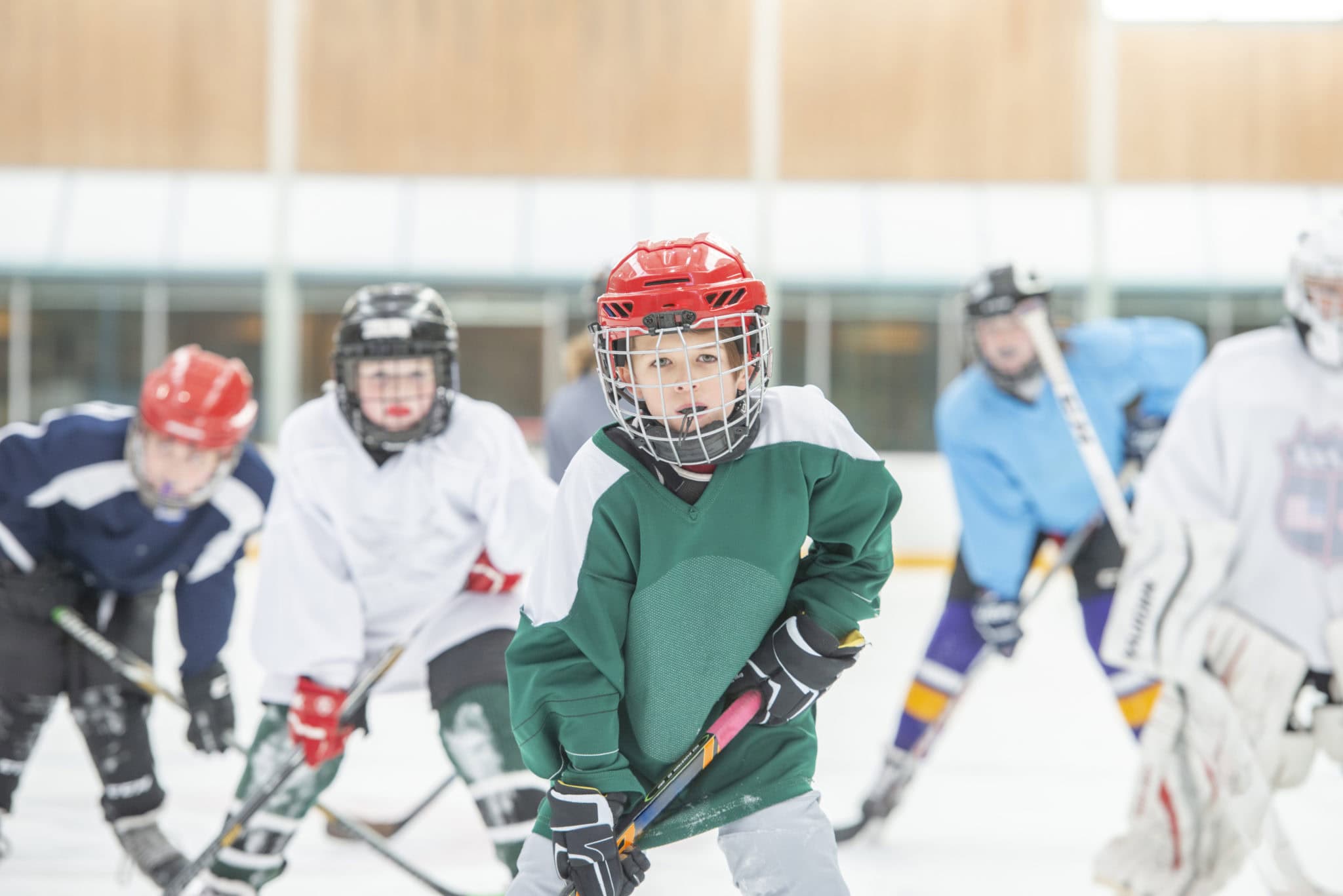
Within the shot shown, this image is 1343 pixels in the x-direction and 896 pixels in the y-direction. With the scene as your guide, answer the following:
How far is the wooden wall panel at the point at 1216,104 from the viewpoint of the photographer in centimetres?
898

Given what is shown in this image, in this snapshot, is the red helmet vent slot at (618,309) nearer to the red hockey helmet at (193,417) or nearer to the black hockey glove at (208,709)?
the red hockey helmet at (193,417)

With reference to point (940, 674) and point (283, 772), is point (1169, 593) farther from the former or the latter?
point (283, 772)

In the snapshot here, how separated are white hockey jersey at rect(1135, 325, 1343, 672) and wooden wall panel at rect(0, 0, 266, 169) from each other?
8196 mm

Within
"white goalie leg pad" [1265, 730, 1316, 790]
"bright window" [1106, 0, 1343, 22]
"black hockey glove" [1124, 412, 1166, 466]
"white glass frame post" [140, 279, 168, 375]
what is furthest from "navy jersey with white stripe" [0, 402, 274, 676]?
"bright window" [1106, 0, 1343, 22]

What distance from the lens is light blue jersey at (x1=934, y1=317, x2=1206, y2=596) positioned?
2.78 metres

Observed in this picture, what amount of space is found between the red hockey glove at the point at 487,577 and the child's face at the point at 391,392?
262 millimetres

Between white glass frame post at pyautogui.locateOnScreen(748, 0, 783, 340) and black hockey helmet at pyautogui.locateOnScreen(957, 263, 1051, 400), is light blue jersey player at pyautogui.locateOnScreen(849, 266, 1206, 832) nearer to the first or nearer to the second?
black hockey helmet at pyautogui.locateOnScreen(957, 263, 1051, 400)

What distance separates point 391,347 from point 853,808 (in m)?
1.71

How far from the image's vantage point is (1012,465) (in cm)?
279

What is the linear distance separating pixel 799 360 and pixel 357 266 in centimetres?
317

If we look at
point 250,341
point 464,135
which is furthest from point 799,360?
point 250,341

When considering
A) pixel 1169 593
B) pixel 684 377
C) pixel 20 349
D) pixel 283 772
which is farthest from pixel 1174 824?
pixel 20 349

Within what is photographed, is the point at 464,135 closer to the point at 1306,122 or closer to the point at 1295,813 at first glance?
the point at 1306,122

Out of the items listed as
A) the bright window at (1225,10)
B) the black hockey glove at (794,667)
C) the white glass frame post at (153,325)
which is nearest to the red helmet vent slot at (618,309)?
the black hockey glove at (794,667)
